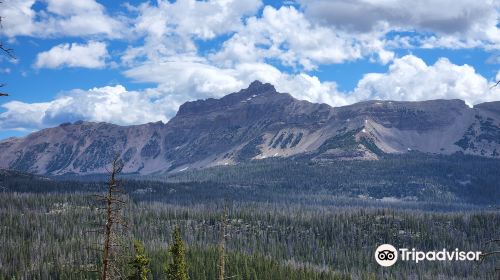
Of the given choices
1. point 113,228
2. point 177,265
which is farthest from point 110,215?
point 177,265

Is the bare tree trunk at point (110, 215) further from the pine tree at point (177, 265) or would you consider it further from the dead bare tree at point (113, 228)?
the pine tree at point (177, 265)

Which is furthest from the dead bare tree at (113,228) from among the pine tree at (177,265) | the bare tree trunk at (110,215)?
the pine tree at (177,265)

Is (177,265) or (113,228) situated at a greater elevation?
(113,228)

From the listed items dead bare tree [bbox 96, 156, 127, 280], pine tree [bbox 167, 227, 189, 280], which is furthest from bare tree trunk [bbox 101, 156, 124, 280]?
pine tree [bbox 167, 227, 189, 280]

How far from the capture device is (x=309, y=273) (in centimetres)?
15050

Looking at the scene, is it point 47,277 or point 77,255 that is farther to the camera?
point 77,255

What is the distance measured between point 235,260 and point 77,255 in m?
54.7

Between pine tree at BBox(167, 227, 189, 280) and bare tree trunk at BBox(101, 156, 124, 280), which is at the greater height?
bare tree trunk at BBox(101, 156, 124, 280)

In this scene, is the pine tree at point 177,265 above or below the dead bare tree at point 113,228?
below

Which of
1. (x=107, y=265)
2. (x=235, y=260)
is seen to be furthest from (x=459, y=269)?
(x=107, y=265)

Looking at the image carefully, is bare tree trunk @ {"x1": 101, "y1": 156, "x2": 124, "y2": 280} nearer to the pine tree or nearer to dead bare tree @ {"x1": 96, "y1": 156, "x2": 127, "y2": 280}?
dead bare tree @ {"x1": 96, "y1": 156, "x2": 127, "y2": 280}

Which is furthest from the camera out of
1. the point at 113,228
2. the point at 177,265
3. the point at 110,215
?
the point at 177,265

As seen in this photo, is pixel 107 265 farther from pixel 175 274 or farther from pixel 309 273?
pixel 309 273

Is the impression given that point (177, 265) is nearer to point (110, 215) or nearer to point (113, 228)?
point (113, 228)
